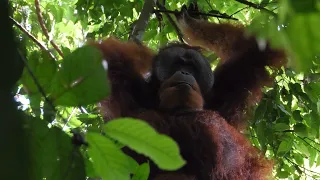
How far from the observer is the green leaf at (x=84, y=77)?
0.73 meters

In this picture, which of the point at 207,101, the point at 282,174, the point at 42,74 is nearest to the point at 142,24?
the point at 207,101

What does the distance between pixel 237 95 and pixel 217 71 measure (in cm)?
34

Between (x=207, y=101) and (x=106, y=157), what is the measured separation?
97.7 inches

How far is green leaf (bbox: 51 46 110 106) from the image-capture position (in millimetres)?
→ 728

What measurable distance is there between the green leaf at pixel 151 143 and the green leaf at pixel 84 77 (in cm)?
11

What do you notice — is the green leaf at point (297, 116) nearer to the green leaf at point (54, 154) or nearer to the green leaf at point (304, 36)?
the green leaf at point (54, 154)

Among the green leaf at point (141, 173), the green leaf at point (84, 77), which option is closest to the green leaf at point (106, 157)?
the green leaf at point (84, 77)

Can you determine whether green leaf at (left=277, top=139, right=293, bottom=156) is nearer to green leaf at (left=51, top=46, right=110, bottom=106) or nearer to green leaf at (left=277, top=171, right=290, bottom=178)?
green leaf at (left=277, top=171, right=290, bottom=178)

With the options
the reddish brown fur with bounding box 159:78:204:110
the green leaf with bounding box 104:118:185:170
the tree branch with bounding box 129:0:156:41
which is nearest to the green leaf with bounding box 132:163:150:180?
the green leaf with bounding box 104:118:185:170

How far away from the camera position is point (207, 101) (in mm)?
3254

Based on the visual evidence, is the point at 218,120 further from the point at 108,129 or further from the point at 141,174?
the point at 108,129

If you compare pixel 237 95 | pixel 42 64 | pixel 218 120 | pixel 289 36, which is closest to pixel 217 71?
pixel 237 95

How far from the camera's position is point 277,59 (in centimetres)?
314

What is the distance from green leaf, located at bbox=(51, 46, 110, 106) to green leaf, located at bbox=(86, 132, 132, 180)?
0.07 metres
